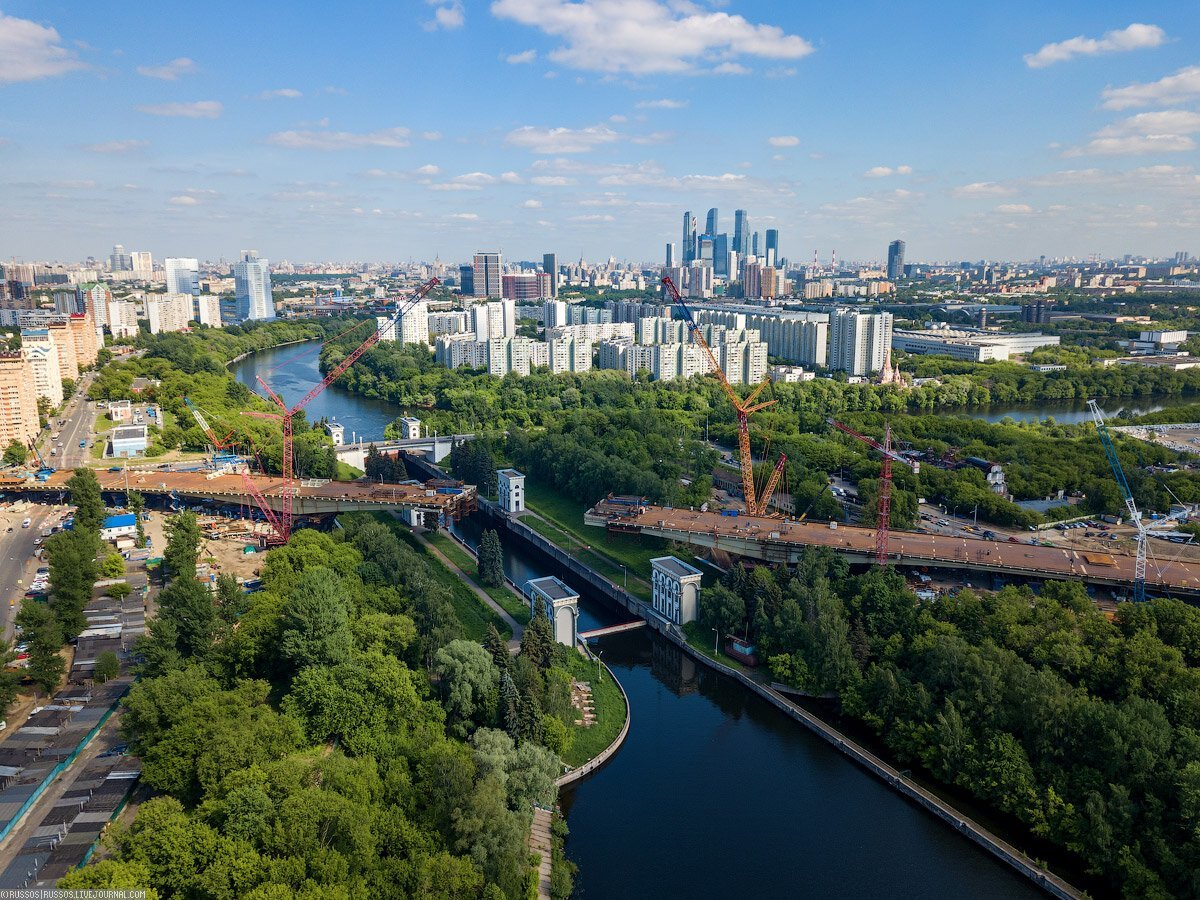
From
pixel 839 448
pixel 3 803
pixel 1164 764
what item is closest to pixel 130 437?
pixel 3 803

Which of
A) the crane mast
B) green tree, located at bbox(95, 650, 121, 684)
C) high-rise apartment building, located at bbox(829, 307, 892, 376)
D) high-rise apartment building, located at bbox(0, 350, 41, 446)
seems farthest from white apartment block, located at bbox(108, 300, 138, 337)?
the crane mast

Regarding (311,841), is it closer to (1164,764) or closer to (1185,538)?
(1164,764)

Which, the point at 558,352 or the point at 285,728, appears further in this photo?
the point at 558,352

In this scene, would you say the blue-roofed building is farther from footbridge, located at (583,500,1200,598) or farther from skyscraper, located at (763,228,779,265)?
skyscraper, located at (763,228,779,265)

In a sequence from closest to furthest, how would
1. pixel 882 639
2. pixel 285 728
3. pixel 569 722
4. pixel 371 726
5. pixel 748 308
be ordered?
pixel 285 728 < pixel 371 726 < pixel 569 722 < pixel 882 639 < pixel 748 308

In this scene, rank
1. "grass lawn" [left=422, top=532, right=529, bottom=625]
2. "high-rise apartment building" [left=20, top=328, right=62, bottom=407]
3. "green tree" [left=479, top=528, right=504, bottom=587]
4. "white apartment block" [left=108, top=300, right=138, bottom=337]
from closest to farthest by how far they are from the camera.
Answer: "grass lawn" [left=422, top=532, right=529, bottom=625]
"green tree" [left=479, top=528, right=504, bottom=587]
"high-rise apartment building" [left=20, top=328, right=62, bottom=407]
"white apartment block" [left=108, top=300, right=138, bottom=337]

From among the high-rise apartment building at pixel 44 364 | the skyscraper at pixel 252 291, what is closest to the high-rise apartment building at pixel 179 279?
the skyscraper at pixel 252 291

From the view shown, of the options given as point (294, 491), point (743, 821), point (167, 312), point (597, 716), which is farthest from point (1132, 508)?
point (167, 312)
